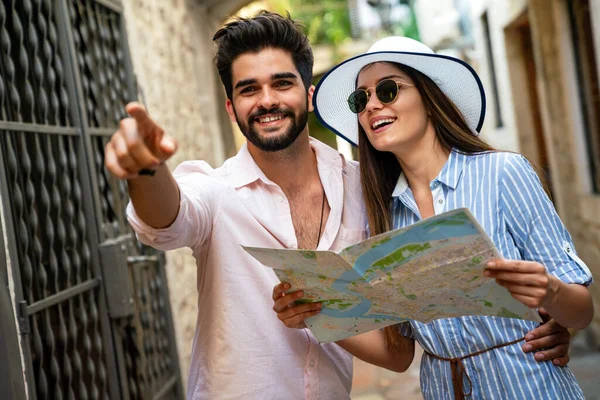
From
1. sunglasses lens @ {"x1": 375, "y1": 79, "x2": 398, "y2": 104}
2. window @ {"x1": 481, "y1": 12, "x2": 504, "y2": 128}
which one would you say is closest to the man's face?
sunglasses lens @ {"x1": 375, "y1": 79, "x2": 398, "y2": 104}

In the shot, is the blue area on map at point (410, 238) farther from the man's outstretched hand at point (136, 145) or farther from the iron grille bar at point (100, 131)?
the iron grille bar at point (100, 131)

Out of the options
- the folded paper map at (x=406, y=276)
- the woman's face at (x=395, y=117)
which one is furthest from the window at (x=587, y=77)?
the folded paper map at (x=406, y=276)

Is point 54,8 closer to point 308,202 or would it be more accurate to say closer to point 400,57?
point 308,202

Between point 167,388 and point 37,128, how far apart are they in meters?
1.89

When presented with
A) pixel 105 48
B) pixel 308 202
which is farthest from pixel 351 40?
pixel 308 202

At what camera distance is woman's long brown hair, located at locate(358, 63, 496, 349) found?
7.38 ft

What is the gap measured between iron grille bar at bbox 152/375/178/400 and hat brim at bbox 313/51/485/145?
2126mm

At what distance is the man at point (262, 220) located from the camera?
242 cm

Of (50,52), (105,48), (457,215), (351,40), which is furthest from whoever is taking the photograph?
(351,40)

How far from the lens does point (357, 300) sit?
194 centimetres

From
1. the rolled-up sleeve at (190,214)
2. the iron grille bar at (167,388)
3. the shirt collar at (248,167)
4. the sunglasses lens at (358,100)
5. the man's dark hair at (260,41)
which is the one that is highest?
the man's dark hair at (260,41)

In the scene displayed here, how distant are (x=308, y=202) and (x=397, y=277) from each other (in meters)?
0.95

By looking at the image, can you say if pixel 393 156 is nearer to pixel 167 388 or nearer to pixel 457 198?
pixel 457 198

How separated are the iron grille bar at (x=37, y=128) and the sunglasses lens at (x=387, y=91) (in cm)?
136
